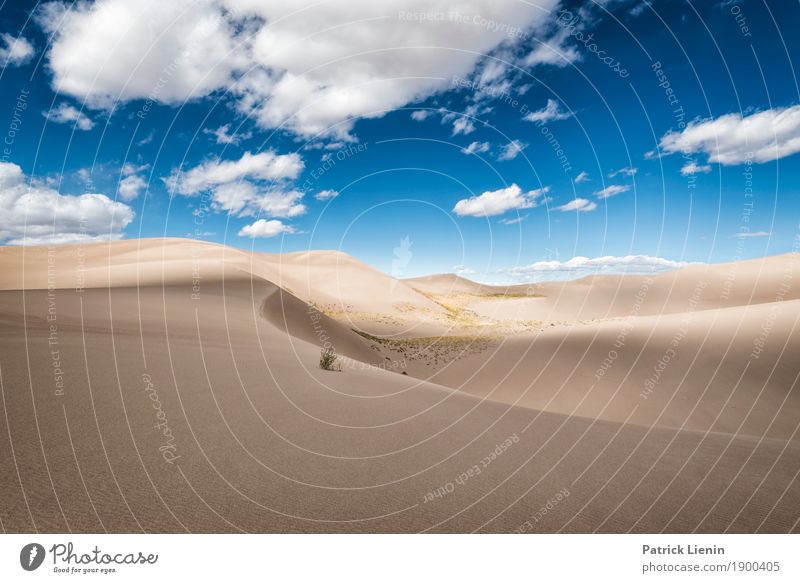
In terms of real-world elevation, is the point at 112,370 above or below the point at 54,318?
below

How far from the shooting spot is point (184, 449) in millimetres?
3686

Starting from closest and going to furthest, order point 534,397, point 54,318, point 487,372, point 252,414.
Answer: point 252,414
point 54,318
point 534,397
point 487,372

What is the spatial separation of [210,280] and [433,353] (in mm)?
14896

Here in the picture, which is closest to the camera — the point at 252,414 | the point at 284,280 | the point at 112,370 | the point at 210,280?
the point at 252,414

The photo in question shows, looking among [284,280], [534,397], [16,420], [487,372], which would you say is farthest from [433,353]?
[284,280]

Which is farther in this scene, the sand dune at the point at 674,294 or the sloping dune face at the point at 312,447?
the sand dune at the point at 674,294

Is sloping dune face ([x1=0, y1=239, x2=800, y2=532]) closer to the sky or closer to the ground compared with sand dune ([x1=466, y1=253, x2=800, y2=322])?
closer to the ground

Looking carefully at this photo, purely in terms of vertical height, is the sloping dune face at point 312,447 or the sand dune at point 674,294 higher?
the sand dune at point 674,294

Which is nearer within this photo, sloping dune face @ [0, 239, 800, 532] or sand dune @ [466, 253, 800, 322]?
sloping dune face @ [0, 239, 800, 532]

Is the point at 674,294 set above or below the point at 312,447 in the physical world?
above

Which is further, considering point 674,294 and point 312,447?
point 674,294

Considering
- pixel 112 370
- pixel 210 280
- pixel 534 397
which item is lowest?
pixel 534 397

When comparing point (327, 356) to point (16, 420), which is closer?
point (16, 420)

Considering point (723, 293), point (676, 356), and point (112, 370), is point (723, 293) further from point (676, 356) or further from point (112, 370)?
point (112, 370)
